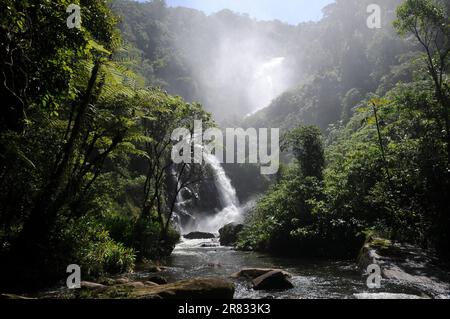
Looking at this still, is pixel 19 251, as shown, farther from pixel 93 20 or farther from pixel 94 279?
pixel 93 20

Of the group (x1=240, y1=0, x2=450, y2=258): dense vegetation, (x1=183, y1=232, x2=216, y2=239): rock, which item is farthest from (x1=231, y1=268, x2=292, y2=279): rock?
(x1=183, y1=232, x2=216, y2=239): rock

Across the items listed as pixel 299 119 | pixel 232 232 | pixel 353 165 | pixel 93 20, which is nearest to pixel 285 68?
pixel 299 119

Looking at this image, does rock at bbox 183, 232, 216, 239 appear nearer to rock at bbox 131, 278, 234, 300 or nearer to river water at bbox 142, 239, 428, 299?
river water at bbox 142, 239, 428, 299

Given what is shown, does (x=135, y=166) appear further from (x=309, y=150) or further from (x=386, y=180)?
(x=386, y=180)

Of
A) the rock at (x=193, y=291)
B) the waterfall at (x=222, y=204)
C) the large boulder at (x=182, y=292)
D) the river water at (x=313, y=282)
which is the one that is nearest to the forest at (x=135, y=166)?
the river water at (x=313, y=282)

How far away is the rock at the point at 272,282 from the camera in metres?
7.35

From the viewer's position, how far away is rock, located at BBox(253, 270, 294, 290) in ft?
24.1

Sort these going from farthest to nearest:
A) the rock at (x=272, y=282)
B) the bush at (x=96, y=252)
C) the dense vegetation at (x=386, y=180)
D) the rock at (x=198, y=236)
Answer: the rock at (x=198, y=236), the dense vegetation at (x=386, y=180), the bush at (x=96, y=252), the rock at (x=272, y=282)

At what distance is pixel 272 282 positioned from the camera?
293 inches

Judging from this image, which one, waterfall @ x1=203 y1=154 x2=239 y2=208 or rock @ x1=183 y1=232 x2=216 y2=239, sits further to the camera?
waterfall @ x1=203 y1=154 x2=239 y2=208

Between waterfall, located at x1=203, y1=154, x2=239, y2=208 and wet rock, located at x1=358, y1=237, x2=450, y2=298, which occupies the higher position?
waterfall, located at x1=203, y1=154, x2=239, y2=208

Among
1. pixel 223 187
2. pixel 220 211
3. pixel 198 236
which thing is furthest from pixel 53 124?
pixel 223 187

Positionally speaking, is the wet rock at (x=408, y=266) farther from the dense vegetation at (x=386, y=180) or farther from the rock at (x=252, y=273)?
the rock at (x=252, y=273)

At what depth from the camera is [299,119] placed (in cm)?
6272
